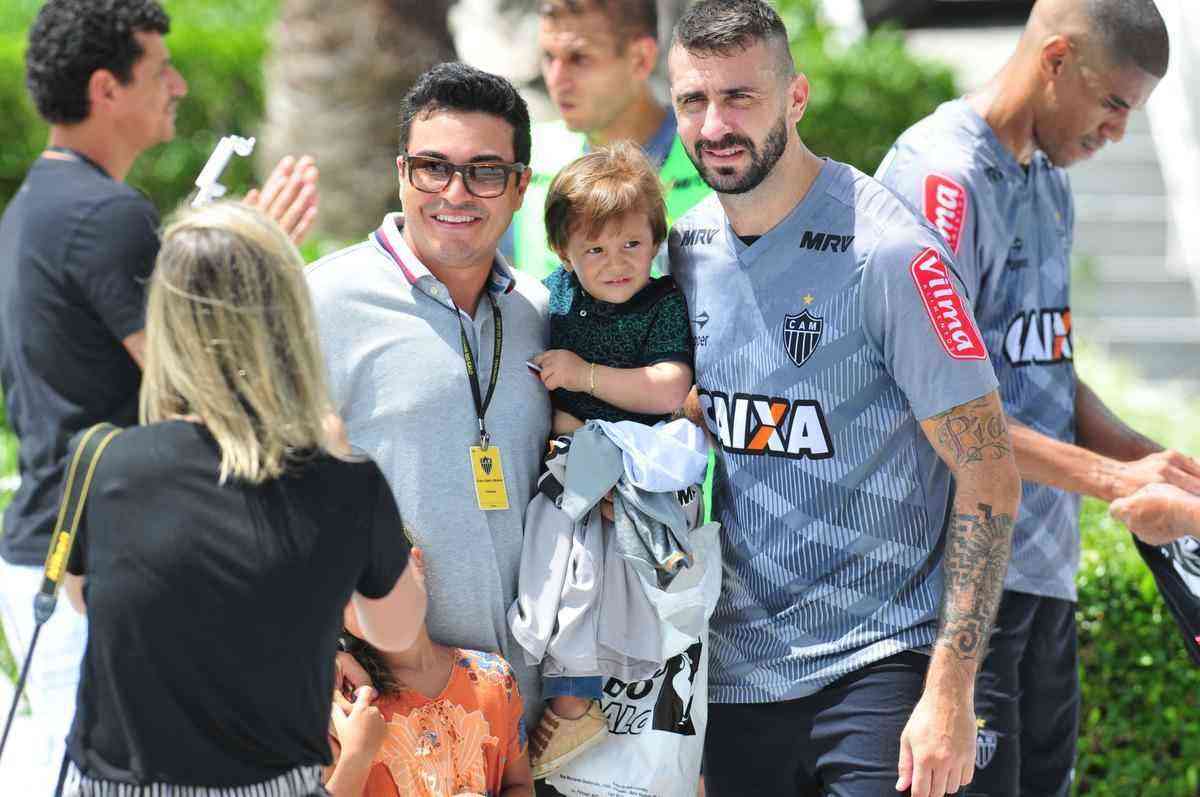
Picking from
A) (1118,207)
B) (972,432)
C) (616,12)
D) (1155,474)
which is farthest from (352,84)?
(972,432)

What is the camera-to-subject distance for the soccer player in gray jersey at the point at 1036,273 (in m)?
3.70

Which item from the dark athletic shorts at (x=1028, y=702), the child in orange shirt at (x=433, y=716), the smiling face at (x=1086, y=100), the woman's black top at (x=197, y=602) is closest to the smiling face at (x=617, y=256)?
the child in orange shirt at (x=433, y=716)

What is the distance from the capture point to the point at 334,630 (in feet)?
8.36

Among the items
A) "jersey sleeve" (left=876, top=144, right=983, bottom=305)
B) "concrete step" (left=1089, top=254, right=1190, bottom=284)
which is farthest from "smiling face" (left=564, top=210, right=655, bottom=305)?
"concrete step" (left=1089, top=254, right=1190, bottom=284)

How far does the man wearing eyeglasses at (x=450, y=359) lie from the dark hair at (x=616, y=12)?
5.01 feet

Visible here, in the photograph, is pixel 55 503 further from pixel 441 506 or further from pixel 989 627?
pixel 989 627

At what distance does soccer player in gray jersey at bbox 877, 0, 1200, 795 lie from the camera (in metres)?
3.70

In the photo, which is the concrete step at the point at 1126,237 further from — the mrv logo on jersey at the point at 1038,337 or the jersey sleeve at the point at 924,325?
the jersey sleeve at the point at 924,325

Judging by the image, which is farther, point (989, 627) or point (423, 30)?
point (423, 30)

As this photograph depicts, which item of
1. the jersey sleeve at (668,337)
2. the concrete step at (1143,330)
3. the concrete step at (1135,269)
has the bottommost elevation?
the jersey sleeve at (668,337)

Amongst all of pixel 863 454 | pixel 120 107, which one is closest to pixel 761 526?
pixel 863 454

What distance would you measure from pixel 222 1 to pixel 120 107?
1165cm

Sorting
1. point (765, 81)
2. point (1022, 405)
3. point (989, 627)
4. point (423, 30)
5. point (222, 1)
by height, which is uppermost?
point (222, 1)

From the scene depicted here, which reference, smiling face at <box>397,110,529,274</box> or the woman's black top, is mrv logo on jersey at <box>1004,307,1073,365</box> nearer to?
smiling face at <box>397,110,529,274</box>
